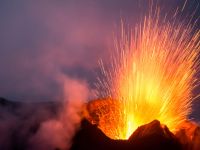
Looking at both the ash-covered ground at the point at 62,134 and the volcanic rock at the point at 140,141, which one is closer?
the volcanic rock at the point at 140,141

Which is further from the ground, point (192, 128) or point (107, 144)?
point (192, 128)

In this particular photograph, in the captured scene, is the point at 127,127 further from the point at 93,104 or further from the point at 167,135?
the point at 93,104

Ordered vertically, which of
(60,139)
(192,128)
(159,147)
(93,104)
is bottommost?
(159,147)

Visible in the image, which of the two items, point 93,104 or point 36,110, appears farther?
point 93,104

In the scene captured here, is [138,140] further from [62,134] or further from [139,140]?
[62,134]

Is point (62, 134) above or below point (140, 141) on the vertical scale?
above

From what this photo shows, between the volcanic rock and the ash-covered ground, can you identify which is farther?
the ash-covered ground

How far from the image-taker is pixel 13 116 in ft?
198

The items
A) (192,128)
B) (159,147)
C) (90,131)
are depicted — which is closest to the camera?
(159,147)

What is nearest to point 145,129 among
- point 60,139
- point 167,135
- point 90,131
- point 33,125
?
point 167,135

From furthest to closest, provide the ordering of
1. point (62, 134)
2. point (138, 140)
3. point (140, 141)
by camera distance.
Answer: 1. point (62, 134)
2. point (138, 140)
3. point (140, 141)

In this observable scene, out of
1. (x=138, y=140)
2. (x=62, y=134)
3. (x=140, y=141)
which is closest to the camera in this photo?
(x=140, y=141)

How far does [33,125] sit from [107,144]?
11.9 meters

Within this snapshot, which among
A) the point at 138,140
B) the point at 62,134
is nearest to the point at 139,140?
the point at 138,140
